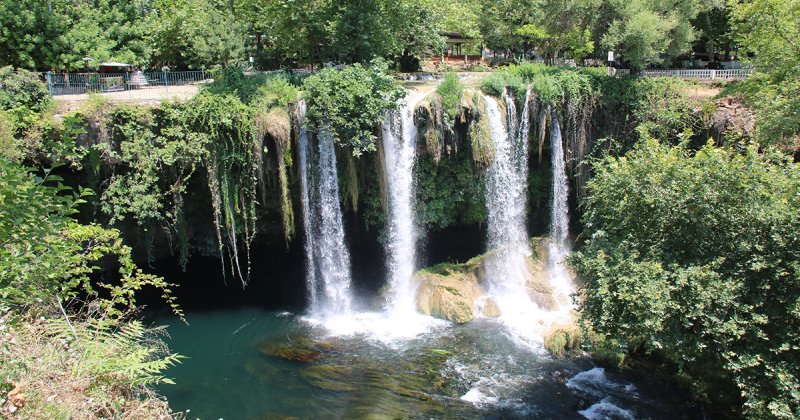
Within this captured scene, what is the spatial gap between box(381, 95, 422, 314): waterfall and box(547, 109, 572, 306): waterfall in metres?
5.42

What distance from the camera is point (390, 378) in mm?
15016

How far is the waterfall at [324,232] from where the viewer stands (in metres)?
18.8

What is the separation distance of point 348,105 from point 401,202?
3.89 meters

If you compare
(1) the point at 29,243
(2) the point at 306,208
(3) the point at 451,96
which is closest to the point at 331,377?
(2) the point at 306,208

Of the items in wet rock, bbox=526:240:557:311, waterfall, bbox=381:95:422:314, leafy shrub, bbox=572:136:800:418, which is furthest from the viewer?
wet rock, bbox=526:240:557:311

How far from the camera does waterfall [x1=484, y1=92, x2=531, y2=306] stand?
2064 cm

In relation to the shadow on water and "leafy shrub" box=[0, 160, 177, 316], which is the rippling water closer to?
the shadow on water

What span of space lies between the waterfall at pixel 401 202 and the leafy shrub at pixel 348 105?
77 cm

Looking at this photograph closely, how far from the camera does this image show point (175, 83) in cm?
2364

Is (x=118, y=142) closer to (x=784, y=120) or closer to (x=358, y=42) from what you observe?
(x=358, y=42)

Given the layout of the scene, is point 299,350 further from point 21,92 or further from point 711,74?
point 711,74

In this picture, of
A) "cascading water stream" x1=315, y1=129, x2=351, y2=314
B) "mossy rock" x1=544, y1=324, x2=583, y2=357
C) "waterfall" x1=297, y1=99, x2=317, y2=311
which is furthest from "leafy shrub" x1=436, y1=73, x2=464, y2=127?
"mossy rock" x1=544, y1=324, x2=583, y2=357

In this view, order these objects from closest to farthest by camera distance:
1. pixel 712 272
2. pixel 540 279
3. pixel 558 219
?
pixel 712 272 < pixel 540 279 < pixel 558 219

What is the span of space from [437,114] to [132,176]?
975cm
